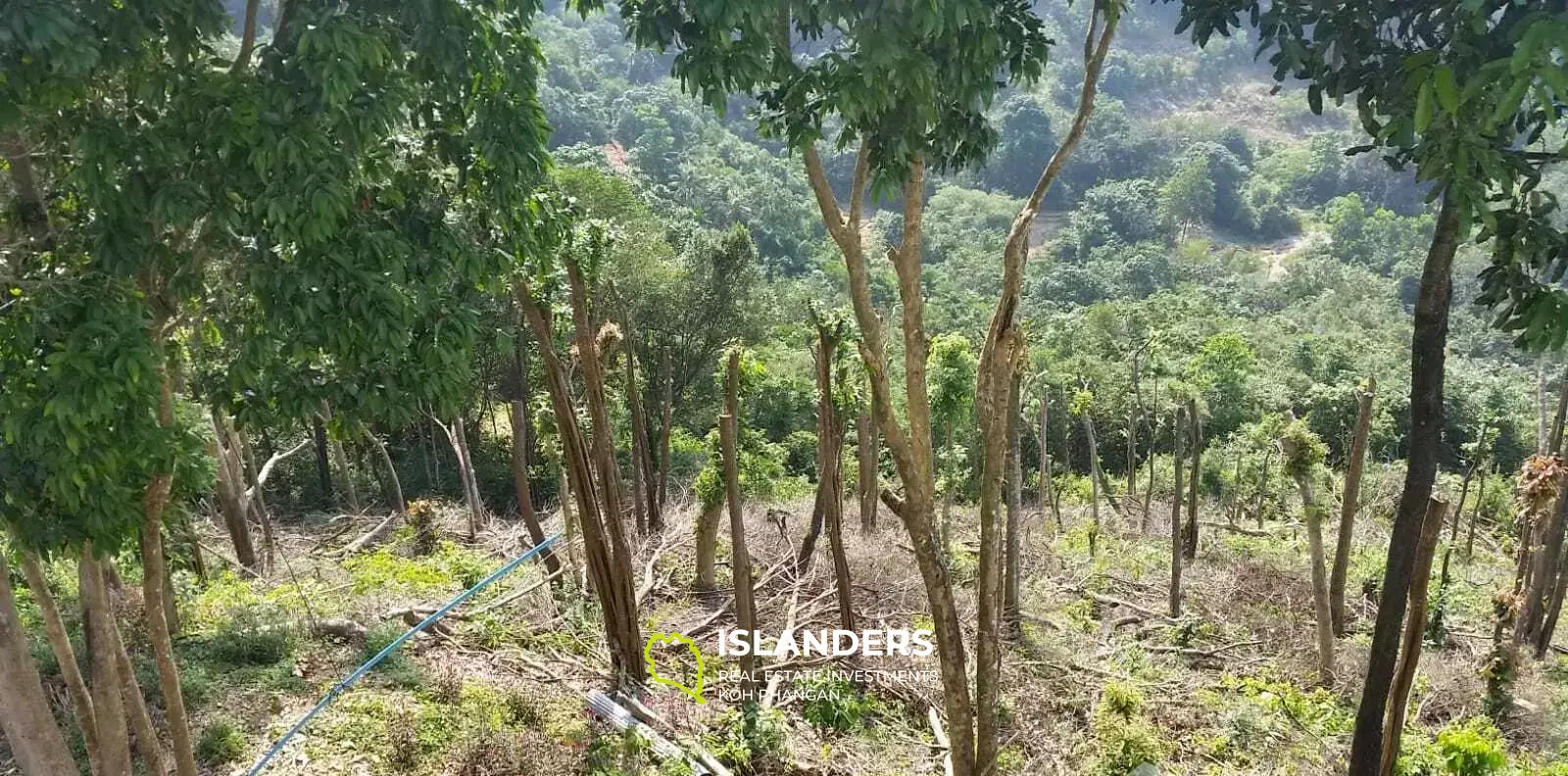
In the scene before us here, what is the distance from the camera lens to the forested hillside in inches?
112

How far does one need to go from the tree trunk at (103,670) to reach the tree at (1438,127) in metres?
4.74

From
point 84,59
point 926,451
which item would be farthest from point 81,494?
point 926,451

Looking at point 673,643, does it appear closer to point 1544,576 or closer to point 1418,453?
point 1418,453

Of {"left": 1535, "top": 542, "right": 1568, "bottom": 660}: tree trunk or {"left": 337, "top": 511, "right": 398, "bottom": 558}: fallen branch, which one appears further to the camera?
{"left": 337, "top": 511, "right": 398, "bottom": 558}: fallen branch

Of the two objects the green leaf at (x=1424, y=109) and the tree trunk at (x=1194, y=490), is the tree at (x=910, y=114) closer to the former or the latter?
the green leaf at (x=1424, y=109)

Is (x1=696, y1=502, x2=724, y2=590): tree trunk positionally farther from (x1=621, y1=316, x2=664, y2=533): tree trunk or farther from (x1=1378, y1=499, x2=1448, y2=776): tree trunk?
(x1=1378, y1=499, x2=1448, y2=776): tree trunk

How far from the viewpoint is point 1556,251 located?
9.41ft

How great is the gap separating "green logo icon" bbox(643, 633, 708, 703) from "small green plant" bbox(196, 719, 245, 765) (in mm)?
2469

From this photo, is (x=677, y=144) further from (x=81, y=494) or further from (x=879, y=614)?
(x=81, y=494)

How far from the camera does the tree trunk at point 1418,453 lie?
3.33 m

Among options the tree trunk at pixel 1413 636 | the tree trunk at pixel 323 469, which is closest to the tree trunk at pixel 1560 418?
the tree trunk at pixel 1413 636

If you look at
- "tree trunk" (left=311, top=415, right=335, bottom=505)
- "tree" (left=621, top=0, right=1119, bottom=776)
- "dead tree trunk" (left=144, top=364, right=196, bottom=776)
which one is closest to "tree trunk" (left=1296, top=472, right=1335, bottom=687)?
"tree" (left=621, top=0, right=1119, bottom=776)

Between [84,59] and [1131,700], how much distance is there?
20.9ft

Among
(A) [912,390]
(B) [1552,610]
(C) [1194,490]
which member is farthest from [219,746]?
(B) [1552,610]
